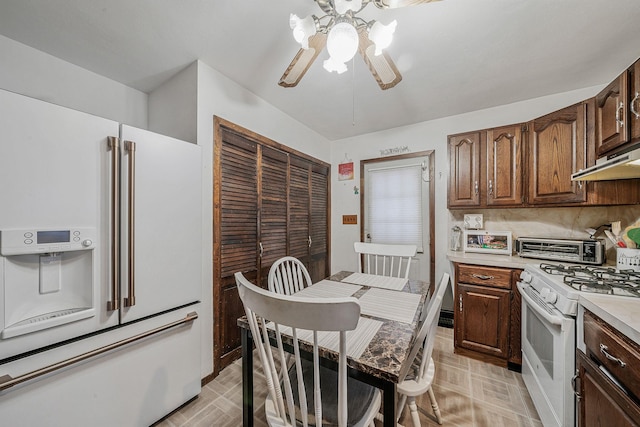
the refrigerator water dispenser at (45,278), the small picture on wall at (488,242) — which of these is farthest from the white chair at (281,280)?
the small picture on wall at (488,242)

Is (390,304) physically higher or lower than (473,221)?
lower

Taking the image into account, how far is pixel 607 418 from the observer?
34.9 inches

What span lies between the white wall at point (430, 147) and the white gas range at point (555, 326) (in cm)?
112

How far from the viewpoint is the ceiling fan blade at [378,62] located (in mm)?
1183

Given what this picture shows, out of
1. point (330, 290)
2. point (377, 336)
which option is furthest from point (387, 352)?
point (330, 290)

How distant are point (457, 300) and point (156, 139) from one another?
2588 mm

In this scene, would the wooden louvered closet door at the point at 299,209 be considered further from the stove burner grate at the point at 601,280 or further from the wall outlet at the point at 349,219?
the stove burner grate at the point at 601,280

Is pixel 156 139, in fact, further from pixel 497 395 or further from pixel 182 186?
pixel 497 395

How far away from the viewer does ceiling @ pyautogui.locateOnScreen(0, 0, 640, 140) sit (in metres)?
1.30

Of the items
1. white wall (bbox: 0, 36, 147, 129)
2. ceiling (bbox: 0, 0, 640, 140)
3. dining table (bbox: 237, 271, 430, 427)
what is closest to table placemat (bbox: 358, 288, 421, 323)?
dining table (bbox: 237, 271, 430, 427)

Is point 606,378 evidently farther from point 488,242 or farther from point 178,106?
point 178,106

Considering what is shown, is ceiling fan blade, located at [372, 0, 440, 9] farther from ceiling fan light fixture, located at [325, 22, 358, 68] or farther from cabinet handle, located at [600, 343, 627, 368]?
cabinet handle, located at [600, 343, 627, 368]

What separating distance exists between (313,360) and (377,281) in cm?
102

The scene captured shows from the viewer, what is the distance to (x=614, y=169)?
1.43 metres
